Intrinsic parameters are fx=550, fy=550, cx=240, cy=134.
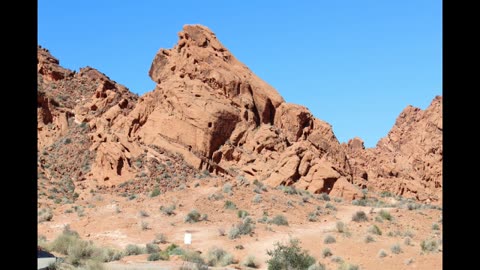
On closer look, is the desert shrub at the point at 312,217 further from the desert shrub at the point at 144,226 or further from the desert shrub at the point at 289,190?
the desert shrub at the point at 144,226

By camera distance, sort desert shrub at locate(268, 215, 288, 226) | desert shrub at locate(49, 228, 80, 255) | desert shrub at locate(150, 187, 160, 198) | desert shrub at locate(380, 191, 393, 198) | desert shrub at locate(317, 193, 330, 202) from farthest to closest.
Answer: desert shrub at locate(380, 191, 393, 198) → desert shrub at locate(317, 193, 330, 202) → desert shrub at locate(150, 187, 160, 198) → desert shrub at locate(268, 215, 288, 226) → desert shrub at locate(49, 228, 80, 255)

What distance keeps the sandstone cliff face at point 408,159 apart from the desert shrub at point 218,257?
24869 millimetres

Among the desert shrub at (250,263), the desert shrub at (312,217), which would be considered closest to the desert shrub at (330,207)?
the desert shrub at (312,217)

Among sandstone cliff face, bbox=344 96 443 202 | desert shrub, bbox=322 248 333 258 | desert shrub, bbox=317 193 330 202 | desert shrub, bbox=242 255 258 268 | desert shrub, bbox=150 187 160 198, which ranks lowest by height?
desert shrub, bbox=242 255 258 268

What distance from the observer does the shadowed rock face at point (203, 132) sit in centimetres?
3744

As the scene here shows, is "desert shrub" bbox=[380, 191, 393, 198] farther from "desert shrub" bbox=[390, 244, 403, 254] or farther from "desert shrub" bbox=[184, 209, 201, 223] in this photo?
"desert shrub" bbox=[390, 244, 403, 254]

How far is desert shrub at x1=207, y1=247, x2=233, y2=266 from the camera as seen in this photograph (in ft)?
60.6

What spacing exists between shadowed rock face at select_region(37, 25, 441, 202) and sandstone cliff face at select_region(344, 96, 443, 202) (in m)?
1.98

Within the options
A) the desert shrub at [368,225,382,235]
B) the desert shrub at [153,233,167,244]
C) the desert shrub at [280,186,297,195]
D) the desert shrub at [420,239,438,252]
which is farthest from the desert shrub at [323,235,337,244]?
the desert shrub at [280,186,297,195]

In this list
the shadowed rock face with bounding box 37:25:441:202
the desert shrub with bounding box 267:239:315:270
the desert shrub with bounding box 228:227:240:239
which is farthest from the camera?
the shadowed rock face with bounding box 37:25:441:202

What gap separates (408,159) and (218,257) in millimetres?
43793
